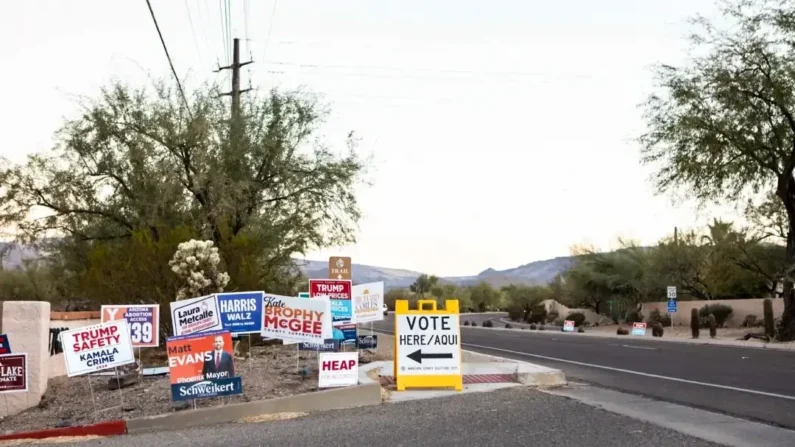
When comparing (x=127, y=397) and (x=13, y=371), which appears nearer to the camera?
(x=13, y=371)

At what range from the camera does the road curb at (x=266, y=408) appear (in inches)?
471

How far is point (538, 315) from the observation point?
66.8 m

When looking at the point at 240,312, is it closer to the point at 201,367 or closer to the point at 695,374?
the point at 201,367

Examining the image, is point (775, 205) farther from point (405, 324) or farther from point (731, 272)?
point (405, 324)

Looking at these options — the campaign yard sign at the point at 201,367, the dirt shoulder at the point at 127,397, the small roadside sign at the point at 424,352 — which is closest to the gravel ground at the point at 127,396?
the dirt shoulder at the point at 127,397

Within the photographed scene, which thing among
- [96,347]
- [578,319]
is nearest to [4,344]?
[96,347]

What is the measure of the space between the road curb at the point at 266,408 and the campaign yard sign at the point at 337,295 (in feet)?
19.3

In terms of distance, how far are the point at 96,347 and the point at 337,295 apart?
22.3ft

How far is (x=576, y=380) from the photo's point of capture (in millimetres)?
16547

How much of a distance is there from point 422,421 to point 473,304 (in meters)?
104

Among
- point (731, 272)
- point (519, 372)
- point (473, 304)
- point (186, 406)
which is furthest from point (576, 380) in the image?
point (473, 304)

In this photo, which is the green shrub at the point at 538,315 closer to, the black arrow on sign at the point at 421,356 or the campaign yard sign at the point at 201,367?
the black arrow on sign at the point at 421,356

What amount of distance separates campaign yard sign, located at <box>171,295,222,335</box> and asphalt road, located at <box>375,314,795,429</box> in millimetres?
7152

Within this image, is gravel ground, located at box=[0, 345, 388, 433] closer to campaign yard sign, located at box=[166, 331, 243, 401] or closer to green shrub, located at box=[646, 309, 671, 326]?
campaign yard sign, located at box=[166, 331, 243, 401]
